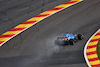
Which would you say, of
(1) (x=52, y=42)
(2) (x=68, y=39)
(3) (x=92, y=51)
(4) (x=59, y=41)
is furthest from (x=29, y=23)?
(3) (x=92, y=51)

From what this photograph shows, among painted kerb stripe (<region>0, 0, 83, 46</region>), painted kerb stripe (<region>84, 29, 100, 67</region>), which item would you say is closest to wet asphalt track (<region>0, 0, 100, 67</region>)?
painted kerb stripe (<region>84, 29, 100, 67</region>)

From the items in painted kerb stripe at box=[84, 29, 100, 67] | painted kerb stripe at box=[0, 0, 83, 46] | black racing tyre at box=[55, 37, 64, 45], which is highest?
painted kerb stripe at box=[0, 0, 83, 46]

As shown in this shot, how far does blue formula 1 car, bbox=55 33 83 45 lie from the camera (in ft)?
53.4

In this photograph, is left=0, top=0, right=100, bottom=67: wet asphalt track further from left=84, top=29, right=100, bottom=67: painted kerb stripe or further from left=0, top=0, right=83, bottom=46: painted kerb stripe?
left=0, top=0, right=83, bottom=46: painted kerb stripe

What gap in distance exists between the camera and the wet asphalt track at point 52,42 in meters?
15.0

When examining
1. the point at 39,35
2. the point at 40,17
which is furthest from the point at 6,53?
the point at 40,17

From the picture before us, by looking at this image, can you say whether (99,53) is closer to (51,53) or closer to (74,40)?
(74,40)

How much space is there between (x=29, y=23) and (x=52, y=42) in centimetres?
404

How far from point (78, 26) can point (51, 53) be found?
4599 mm

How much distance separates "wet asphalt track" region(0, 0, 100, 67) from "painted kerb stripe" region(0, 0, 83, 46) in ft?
1.75

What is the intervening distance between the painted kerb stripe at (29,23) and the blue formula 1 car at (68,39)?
158 inches

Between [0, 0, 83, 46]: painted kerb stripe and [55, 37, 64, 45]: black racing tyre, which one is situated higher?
[0, 0, 83, 46]: painted kerb stripe

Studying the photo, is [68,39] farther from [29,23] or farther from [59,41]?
[29,23]

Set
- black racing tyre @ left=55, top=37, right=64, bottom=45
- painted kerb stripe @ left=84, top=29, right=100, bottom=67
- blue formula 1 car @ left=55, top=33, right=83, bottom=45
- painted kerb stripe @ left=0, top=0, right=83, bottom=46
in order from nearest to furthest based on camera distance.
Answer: painted kerb stripe @ left=84, top=29, right=100, bottom=67, blue formula 1 car @ left=55, top=33, right=83, bottom=45, black racing tyre @ left=55, top=37, right=64, bottom=45, painted kerb stripe @ left=0, top=0, right=83, bottom=46
